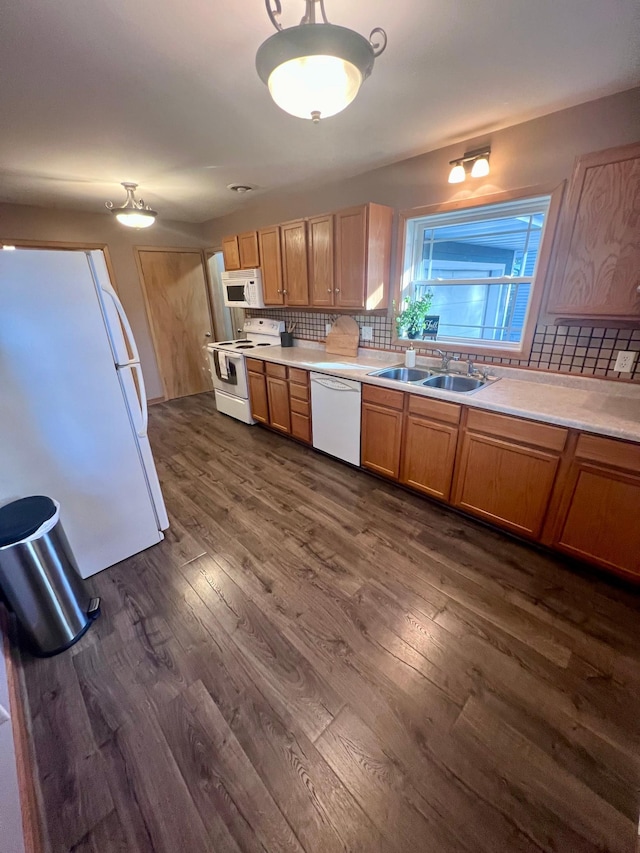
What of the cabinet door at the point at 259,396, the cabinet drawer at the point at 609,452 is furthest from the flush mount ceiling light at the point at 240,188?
the cabinet drawer at the point at 609,452

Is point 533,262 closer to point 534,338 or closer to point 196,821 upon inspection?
point 534,338

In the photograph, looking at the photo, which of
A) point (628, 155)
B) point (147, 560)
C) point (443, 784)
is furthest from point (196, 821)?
point (628, 155)

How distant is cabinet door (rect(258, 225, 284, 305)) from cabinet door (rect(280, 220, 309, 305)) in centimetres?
8

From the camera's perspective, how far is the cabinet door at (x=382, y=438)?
2.61 m

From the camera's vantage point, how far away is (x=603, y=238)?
5.62ft

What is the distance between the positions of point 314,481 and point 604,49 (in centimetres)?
286

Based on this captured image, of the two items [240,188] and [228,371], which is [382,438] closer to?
[228,371]

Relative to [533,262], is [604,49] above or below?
above

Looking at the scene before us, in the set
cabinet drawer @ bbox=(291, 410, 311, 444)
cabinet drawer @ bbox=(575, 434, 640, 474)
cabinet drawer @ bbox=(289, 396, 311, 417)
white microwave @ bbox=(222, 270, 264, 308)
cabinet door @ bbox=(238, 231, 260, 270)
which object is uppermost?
cabinet door @ bbox=(238, 231, 260, 270)

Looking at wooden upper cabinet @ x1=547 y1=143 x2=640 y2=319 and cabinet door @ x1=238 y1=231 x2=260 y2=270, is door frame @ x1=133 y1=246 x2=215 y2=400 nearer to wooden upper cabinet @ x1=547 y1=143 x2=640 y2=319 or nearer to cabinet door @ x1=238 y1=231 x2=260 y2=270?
cabinet door @ x1=238 y1=231 x2=260 y2=270

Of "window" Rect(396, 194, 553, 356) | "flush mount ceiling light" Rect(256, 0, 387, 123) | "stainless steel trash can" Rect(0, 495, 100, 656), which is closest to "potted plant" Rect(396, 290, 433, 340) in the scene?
"window" Rect(396, 194, 553, 356)

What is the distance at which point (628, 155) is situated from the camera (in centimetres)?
158

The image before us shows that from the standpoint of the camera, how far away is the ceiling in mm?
1229

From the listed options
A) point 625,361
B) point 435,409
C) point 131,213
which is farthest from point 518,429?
point 131,213
